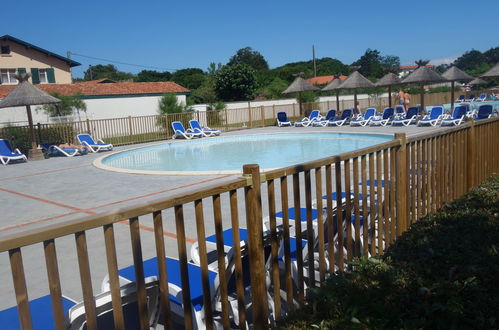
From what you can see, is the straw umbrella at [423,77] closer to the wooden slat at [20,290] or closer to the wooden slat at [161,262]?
the wooden slat at [161,262]

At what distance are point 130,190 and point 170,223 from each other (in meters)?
2.90

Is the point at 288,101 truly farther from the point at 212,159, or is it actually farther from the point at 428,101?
the point at 212,159

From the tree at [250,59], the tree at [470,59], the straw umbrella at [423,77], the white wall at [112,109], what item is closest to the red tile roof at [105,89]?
the white wall at [112,109]

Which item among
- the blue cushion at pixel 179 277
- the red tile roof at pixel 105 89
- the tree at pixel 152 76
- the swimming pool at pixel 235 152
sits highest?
the tree at pixel 152 76

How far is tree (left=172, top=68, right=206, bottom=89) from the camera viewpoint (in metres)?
54.5

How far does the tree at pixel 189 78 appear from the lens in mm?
54531

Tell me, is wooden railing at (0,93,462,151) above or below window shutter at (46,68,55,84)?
below

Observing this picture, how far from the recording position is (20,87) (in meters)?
15.8

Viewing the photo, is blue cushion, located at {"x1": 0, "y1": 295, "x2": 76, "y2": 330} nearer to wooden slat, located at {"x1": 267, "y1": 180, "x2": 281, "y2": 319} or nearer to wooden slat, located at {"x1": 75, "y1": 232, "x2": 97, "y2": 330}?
wooden slat, located at {"x1": 75, "y1": 232, "x2": 97, "y2": 330}

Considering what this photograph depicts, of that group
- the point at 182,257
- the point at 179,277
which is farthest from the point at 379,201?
the point at 182,257

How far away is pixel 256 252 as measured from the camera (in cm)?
254

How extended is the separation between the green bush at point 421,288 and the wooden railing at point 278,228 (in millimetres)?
135

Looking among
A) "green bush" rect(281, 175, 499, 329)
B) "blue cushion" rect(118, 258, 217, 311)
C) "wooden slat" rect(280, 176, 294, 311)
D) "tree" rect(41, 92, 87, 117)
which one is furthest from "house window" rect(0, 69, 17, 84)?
"wooden slat" rect(280, 176, 294, 311)

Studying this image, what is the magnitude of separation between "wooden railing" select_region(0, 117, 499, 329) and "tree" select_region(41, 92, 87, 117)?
71.6 ft
